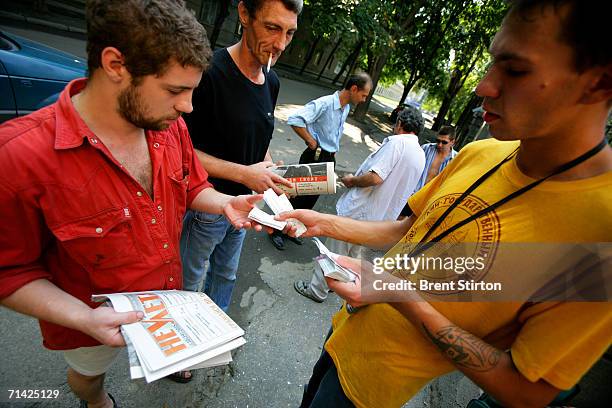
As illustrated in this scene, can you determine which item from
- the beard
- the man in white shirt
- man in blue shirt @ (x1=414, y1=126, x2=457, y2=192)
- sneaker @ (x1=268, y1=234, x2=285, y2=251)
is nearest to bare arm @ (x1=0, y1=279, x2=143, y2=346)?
the beard

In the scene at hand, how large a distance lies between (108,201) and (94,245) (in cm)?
19

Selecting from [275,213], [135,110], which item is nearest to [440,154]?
[275,213]

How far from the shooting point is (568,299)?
922mm

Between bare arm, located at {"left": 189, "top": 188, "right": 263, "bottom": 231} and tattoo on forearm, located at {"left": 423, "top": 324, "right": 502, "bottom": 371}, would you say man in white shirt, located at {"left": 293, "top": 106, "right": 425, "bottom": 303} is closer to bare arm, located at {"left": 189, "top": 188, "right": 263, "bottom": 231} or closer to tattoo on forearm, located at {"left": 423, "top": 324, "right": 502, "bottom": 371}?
bare arm, located at {"left": 189, "top": 188, "right": 263, "bottom": 231}

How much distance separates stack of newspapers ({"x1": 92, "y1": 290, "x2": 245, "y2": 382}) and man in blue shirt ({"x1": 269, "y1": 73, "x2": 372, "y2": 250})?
277cm

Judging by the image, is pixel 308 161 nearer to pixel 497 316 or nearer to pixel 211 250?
pixel 211 250

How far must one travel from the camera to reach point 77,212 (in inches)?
48.0

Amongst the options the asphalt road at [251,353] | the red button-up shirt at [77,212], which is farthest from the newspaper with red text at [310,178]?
the asphalt road at [251,353]

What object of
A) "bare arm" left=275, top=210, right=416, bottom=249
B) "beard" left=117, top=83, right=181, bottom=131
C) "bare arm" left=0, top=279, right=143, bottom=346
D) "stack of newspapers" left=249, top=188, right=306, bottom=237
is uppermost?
"beard" left=117, top=83, right=181, bottom=131

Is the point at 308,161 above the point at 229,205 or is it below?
below

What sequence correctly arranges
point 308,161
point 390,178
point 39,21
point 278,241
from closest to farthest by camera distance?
point 390,178
point 278,241
point 308,161
point 39,21

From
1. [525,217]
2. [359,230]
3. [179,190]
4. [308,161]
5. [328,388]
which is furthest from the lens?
[308,161]

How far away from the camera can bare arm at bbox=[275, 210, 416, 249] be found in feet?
5.69

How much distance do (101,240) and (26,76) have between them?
11.9ft
